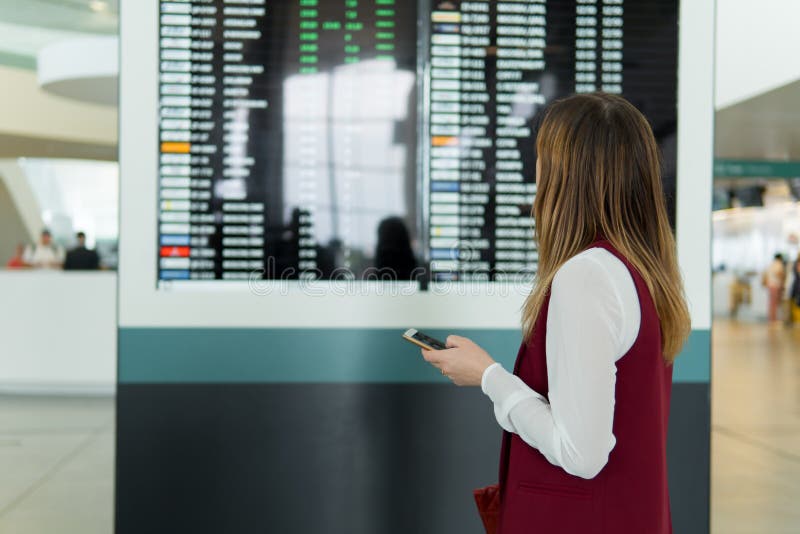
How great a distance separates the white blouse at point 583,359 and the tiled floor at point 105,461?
119 inches

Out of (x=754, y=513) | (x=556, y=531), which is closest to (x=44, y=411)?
(x=754, y=513)

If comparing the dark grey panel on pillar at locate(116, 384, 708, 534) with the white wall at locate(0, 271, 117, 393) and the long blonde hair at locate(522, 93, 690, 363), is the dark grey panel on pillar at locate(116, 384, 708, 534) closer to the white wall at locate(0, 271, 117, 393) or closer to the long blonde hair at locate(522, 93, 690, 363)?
the long blonde hair at locate(522, 93, 690, 363)

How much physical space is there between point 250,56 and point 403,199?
0.74 metres

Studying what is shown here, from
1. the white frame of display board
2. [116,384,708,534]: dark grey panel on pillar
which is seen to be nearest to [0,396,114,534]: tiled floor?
[116,384,708,534]: dark grey panel on pillar

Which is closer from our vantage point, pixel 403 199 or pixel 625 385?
pixel 625 385

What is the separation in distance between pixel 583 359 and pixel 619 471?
266 mm

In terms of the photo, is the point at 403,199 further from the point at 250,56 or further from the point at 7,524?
the point at 7,524

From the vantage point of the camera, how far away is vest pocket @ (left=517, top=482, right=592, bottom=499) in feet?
4.38

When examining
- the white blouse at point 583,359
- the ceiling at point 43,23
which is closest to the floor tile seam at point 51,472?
the white blouse at point 583,359

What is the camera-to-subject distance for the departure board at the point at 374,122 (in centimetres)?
259

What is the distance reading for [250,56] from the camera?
8.53ft

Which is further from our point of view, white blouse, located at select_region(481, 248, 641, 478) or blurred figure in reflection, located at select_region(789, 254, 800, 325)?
blurred figure in reflection, located at select_region(789, 254, 800, 325)

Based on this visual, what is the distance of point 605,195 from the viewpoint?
52.1 inches

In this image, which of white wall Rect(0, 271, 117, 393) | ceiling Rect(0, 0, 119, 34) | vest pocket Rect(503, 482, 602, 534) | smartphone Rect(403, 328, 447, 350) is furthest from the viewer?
ceiling Rect(0, 0, 119, 34)
